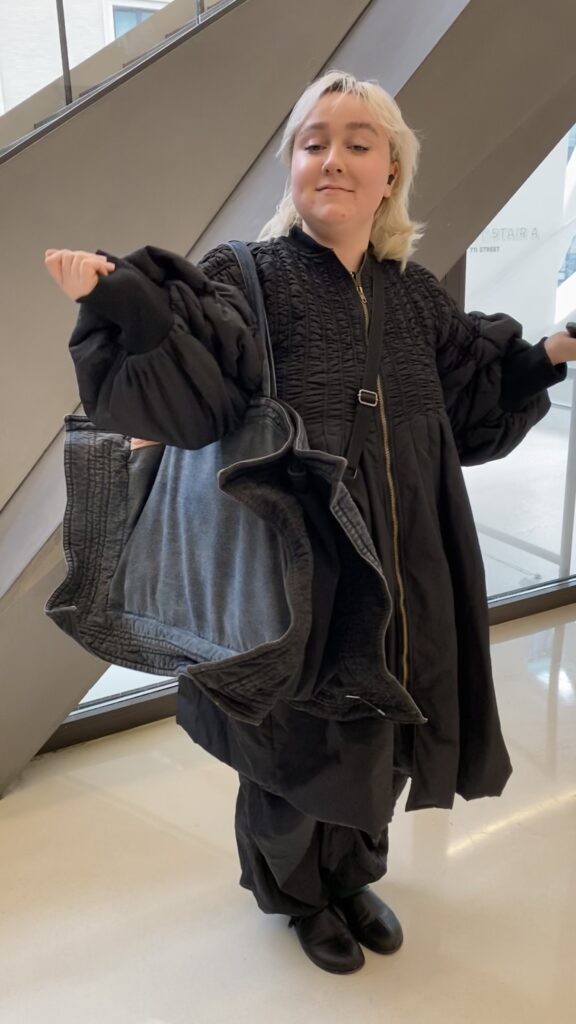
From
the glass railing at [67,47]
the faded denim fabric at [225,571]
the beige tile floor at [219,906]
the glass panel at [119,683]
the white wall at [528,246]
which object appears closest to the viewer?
the faded denim fabric at [225,571]

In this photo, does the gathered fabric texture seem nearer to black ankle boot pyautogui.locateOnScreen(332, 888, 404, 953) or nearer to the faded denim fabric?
the faded denim fabric

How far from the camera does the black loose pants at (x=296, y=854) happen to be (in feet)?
3.77

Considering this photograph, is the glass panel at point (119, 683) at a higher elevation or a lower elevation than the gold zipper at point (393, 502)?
lower

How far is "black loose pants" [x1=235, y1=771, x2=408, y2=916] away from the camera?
3.77ft

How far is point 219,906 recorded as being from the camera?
1.41 m

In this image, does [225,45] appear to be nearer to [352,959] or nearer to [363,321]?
[363,321]

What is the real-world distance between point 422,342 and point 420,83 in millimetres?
626

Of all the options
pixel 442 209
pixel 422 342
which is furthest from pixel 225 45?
pixel 422 342

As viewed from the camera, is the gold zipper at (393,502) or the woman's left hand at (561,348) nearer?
the gold zipper at (393,502)

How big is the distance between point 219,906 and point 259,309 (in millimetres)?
1077

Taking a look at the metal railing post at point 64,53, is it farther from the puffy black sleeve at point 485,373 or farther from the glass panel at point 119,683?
the glass panel at point 119,683

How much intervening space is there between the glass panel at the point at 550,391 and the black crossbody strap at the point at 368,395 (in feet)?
4.12

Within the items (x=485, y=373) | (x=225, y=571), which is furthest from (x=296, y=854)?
(x=485, y=373)

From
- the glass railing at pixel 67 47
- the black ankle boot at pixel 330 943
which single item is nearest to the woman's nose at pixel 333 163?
the glass railing at pixel 67 47
